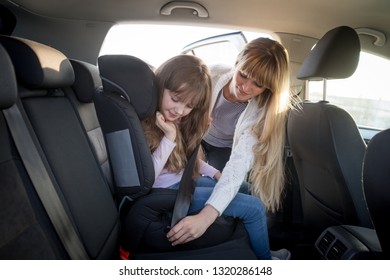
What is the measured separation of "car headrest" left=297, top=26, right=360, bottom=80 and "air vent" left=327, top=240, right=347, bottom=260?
529mm

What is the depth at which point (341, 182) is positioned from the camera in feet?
3.34

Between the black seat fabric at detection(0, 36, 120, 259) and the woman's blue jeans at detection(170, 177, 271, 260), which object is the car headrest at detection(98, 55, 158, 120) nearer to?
the black seat fabric at detection(0, 36, 120, 259)

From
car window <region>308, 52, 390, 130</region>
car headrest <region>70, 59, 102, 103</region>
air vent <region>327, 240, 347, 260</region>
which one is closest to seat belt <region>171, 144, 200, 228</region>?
car headrest <region>70, 59, 102, 103</region>

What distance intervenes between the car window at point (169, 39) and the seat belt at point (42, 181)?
488 millimetres

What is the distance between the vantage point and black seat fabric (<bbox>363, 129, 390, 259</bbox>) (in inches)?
23.5

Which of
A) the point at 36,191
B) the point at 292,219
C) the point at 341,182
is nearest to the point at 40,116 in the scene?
the point at 36,191

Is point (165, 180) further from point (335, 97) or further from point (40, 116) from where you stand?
point (335, 97)

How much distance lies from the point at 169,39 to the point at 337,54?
22.1 inches

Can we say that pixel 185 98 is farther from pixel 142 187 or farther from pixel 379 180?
pixel 379 180

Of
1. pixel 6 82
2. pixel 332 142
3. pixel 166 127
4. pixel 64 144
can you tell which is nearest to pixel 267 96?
pixel 332 142

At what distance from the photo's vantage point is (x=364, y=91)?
3.82ft

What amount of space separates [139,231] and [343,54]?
0.83m

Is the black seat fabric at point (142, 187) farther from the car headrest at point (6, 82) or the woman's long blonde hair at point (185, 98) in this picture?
the car headrest at point (6, 82)

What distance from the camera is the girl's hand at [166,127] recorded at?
2.83 ft
